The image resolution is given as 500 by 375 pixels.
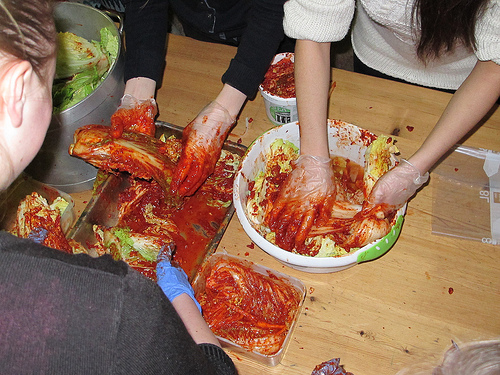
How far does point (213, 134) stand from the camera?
1724mm

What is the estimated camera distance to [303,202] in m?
1.54

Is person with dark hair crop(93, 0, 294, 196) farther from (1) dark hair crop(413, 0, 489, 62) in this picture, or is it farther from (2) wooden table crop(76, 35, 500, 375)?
(1) dark hair crop(413, 0, 489, 62)

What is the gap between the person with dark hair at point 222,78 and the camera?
66.1 inches

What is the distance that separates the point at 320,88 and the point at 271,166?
15.2 inches

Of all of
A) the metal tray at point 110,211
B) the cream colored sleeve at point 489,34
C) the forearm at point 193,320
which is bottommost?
the metal tray at point 110,211

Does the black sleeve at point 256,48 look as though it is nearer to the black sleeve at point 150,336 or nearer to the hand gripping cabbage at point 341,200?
the hand gripping cabbage at point 341,200

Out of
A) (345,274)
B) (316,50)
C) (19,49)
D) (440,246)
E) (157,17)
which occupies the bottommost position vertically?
(345,274)

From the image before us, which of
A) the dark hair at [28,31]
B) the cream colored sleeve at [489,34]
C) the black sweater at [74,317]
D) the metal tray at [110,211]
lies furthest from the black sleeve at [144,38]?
the cream colored sleeve at [489,34]

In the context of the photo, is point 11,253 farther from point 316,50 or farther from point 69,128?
point 316,50

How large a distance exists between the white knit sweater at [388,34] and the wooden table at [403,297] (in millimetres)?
186

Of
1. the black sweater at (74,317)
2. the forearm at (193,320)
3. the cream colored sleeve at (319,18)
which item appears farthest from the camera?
the cream colored sleeve at (319,18)

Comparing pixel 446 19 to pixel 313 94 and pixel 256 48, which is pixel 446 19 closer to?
pixel 313 94

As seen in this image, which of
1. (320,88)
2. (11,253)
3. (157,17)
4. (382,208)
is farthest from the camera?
(157,17)

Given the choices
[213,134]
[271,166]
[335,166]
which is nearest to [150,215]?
[213,134]
